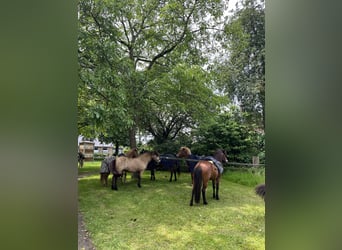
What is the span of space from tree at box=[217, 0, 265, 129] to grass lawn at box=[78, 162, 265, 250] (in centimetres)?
115

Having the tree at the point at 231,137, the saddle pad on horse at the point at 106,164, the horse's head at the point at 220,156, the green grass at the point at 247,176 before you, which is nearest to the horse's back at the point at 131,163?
the saddle pad on horse at the point at 106,164

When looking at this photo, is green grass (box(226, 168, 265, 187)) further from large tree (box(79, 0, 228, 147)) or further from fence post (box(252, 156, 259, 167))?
large tree (box(79, 0, 228, 147))

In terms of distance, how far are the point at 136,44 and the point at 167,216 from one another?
8.23 feet

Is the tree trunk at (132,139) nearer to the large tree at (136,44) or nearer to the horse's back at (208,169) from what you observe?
the large tree at (136,44)

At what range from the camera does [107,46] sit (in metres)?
2.91

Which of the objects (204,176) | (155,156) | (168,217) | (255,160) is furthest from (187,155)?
(168,217)

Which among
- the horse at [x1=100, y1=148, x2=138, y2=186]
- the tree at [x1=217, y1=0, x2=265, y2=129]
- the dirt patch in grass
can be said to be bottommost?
the dirt patch in grass

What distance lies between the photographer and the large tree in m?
2.95

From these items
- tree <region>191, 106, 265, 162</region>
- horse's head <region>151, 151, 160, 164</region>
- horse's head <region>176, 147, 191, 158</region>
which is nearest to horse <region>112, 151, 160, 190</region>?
horse's head <region>151, 151, 160, 164</region>
